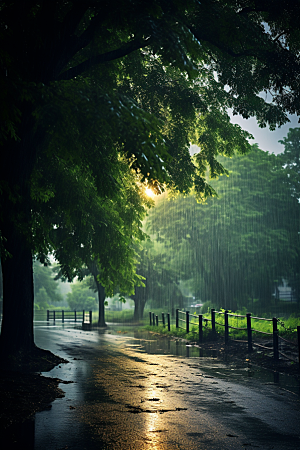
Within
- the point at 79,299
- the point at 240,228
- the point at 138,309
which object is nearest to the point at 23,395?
the point at 240,228

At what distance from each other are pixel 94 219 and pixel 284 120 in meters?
6.53

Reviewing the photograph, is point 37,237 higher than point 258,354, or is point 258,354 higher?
point 37,237

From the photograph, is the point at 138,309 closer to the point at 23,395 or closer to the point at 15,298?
the point at 15,298

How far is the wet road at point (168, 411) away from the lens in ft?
16.2

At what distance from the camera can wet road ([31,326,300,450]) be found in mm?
4949

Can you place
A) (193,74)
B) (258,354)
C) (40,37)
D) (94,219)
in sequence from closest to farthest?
(193,74) < (40,37) < (258,354) < (94,219)

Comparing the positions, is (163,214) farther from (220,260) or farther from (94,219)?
(94,219)

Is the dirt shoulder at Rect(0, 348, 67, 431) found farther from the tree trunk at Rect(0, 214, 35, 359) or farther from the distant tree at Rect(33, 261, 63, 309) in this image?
the distant tree at Rect(33, 261, 63, 309)

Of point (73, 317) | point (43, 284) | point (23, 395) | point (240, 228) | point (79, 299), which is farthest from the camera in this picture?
point (79, 299)

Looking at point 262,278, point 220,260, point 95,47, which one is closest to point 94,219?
point 95,47

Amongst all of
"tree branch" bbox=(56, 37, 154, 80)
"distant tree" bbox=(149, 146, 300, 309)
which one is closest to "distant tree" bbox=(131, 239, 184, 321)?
"distant tree" bbox=(149, 146, 300, 309)

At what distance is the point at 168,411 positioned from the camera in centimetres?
627

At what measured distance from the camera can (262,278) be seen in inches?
1479

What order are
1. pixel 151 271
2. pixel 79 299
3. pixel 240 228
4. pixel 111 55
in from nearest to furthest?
pixel 111 55
pixel 240 228
pixel 151 271
pixel 79 299
